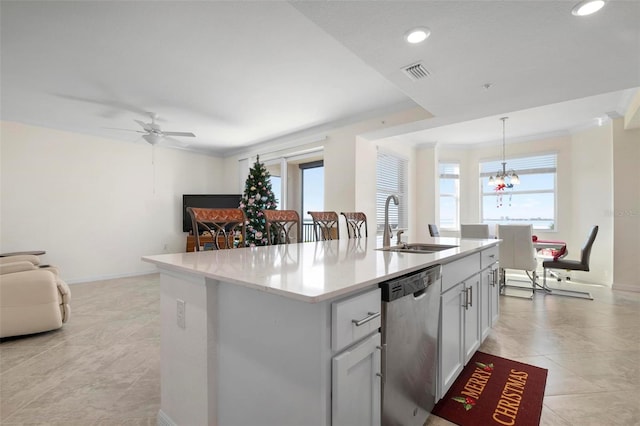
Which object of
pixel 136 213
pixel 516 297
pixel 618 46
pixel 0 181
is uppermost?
pixel 618 46

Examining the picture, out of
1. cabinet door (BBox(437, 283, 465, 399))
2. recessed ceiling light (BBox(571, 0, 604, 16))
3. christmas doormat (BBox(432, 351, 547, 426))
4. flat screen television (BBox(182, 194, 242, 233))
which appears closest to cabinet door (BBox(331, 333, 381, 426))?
cabinet door (BBox(437, 283, 465, 399))

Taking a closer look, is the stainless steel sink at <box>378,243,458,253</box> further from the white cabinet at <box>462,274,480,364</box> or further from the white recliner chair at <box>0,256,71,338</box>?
the white recliner chair at <box>0,256,71,338</box>

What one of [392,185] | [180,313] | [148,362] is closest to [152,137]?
[148,362]

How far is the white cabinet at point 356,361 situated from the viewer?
92 centimetres

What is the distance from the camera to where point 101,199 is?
5469 millimetres

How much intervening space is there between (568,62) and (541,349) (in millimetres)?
2455

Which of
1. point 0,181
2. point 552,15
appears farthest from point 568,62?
point 0,181

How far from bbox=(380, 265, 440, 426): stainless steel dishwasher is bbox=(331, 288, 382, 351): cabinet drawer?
0.07 m

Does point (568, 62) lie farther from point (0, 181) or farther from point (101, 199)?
point (0, 181)

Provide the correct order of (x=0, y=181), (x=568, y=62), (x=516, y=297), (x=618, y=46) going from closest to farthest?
(x=618, y=46) < (x=568, y=62) < (x=516, y=297) < (x=0, y=181)

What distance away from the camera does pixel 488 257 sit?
8.29 ft

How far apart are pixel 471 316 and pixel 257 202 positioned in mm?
4185

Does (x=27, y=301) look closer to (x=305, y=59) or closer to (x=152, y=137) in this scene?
(x=152, y=137)

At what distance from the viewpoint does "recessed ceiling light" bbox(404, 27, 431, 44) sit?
2105 millimetres
